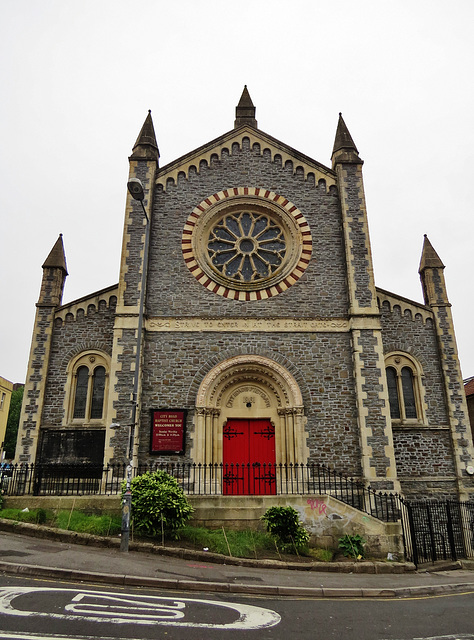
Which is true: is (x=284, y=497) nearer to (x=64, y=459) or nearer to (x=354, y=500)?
(x=354, y=500)

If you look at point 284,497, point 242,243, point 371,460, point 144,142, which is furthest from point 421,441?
point 144,142

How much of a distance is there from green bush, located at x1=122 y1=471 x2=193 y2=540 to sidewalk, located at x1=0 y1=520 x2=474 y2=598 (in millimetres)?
802

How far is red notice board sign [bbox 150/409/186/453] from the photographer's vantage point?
15.7 meters

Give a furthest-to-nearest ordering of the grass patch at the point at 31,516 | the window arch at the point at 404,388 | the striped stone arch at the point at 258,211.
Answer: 1. the window arch at the point at 404,388
2. the striped stone arch at the point at 258,211
3. the grass patch at the point at 31,516

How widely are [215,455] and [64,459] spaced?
5395 mm

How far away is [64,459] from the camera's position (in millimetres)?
16922

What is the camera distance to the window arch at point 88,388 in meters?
17.9

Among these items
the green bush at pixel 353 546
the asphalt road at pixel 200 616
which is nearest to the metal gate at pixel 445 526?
the green bush at pixel 353 546

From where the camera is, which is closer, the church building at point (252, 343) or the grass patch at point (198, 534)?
the grass patch at point (198, 534)

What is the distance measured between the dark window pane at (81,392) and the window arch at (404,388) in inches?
459

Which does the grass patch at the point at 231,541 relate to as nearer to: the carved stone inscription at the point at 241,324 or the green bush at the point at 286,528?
the green bush at the point at 286,528

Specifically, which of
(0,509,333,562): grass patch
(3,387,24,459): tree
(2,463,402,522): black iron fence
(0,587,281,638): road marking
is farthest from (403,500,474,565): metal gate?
(3,387,24,459): tree

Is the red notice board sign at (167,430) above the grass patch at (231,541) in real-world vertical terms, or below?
above

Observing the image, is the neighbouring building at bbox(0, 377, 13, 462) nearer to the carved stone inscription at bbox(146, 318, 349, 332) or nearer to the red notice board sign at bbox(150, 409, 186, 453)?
the carved stone inscription at bbox(146, 318, 349, 332)
